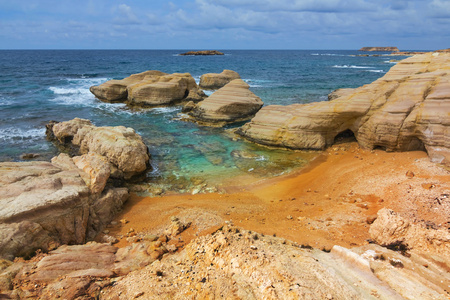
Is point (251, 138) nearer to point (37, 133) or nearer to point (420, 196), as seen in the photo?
point (420, 196)

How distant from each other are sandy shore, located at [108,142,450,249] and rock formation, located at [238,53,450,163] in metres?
0.91

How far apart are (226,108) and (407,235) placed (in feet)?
49.7

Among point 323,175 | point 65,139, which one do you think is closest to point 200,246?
point 323,175

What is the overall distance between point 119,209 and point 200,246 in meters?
4.78

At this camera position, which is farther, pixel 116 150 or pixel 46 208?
pixel 116 150

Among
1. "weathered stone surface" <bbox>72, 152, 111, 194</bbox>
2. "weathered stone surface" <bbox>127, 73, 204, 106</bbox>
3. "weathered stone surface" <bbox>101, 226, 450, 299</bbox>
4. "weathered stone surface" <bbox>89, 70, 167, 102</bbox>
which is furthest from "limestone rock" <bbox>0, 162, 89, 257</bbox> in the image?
"weathered stone surface" <bbox>89, 70, 167, 102</bbox>

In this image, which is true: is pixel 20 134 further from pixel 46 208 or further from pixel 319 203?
pixel 319 203

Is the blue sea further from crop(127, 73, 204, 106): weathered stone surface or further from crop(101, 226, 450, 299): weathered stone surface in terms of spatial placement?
crop(101, 226, 450, 299): weathered stone surface

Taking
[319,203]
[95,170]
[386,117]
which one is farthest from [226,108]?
[95,170]

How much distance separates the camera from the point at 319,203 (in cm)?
929

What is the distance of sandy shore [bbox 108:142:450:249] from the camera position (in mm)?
7336

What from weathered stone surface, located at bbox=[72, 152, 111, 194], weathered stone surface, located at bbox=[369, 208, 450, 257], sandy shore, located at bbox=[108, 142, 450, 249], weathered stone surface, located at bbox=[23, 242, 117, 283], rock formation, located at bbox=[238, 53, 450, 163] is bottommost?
sandy shore, located at bbox=[108, 142, 450, 249]

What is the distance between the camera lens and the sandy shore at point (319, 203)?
289 inches

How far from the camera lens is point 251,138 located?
16094 millimetres
